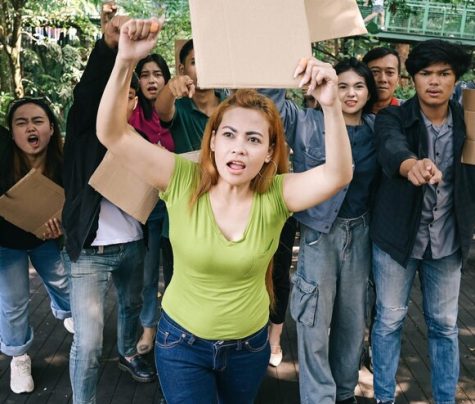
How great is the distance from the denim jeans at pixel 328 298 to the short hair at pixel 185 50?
4.17ft

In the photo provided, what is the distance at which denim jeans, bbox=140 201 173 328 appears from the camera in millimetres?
3281

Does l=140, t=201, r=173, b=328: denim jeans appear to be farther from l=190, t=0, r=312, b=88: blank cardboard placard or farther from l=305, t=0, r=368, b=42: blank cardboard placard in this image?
l=190, t=0, r=312, b=88: blank cardboard placard

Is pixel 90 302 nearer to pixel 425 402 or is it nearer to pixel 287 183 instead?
pixel 287 183

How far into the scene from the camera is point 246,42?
5.44 feet

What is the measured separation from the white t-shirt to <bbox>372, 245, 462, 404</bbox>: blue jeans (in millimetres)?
1249

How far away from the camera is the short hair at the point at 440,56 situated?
260cm

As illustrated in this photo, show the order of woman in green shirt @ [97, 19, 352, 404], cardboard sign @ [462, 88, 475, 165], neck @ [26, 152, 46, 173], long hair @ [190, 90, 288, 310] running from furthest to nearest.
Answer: neck @ [26, 152, 46, 173] → cardboard sign @ [462, 88, 475, 165] → long hair @ [190, 90, 288, 310] → woman in green shirt @ [97, 19, 352, 404]

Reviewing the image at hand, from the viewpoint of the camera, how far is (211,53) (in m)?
1.63

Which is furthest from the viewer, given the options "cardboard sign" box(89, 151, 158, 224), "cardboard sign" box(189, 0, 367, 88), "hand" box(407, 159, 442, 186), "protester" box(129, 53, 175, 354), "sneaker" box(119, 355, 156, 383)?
"sneaker" box(119, 355, 156, 383)

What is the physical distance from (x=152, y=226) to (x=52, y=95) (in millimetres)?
10097

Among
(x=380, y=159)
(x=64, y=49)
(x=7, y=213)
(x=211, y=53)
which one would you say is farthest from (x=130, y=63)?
(x=64, y=49)

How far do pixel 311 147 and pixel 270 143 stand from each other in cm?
66

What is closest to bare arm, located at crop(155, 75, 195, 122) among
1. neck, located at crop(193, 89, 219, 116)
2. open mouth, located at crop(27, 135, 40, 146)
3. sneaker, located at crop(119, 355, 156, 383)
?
neck, located at crop(193, 89, 219, 116)

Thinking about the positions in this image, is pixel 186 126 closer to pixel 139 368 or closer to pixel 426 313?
pixel 139 368
